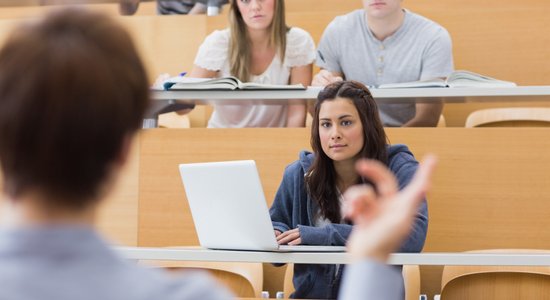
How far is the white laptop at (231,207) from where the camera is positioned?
220 centimetres

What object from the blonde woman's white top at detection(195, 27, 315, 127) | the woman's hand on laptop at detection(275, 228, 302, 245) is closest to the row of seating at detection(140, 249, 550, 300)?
the woman's hand on laptop at detection(275, 228, 302, 245)

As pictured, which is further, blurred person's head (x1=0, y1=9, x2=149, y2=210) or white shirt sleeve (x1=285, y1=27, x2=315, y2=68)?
white shirt sleeve (x1=285, y1=27, x2=315, y2=68)

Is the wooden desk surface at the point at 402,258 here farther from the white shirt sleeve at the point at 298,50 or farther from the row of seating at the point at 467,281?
the white shirt sleeve at the point at 298,50

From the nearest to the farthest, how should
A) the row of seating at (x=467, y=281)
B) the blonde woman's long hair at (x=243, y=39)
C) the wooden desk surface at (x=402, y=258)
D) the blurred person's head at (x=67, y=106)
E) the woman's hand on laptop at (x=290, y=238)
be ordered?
the blurred person's head at (x=67, y=106) → the wooden desk surface at (x=402, y=258) → the woman's hand on laptop at (x=290, y=238) → the row of seating at (x=467, y=281) → the blonde woman's long hair at (x=243, y=39)

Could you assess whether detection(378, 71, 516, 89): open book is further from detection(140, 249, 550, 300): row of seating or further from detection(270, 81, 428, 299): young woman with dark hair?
detection(140, 249, 550, 300): row of seating

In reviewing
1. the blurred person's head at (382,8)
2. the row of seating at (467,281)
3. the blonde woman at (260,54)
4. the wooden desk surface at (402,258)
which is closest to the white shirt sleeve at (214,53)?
the blonde woman at (260,54)

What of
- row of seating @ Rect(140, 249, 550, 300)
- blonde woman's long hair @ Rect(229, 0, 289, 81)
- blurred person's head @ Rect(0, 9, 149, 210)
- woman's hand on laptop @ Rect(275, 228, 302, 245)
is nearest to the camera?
blurred person's head @ Rect(0, 9, 149, 210)

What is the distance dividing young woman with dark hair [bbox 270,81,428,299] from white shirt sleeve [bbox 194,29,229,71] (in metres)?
0.78

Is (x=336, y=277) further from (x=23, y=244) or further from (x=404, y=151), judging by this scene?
(x=23, y=244)

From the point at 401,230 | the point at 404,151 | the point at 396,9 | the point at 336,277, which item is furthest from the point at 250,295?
the point at 401,230

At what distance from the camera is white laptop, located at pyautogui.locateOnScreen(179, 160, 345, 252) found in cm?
220

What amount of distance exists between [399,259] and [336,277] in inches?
18.1

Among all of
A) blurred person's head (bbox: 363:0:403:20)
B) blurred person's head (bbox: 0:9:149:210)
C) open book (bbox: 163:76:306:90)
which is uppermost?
blurred person's head (bbox: 0:9:149:210)

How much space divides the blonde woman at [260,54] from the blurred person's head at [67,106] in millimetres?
2740
